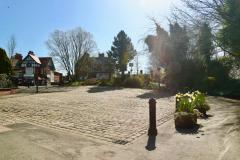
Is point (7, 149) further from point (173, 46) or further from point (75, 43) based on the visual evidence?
point (75, 43)

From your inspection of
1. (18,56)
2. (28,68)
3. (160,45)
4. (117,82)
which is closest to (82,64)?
(28,68)

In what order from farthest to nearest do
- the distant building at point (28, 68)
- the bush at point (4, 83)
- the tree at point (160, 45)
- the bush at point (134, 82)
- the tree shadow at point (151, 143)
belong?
the distant building at point (28, 68)
the bush at point (134, 82)
the tree at point (160, 45)
the bush at point (4, 83)
the tree shadow at point (151, 143)

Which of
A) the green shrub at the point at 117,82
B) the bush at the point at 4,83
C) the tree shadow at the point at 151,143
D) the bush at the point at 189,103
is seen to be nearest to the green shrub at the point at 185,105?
the bush at the point at 189,103

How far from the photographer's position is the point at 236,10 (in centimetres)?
1313

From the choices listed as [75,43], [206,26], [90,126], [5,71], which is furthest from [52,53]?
[90,126]

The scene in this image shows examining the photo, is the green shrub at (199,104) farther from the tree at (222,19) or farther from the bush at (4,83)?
the bush at (4,83)

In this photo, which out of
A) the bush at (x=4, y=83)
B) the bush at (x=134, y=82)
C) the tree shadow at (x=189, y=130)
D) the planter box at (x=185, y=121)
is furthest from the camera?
the bush at (x=134, y=82)

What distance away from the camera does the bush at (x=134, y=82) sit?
131ft

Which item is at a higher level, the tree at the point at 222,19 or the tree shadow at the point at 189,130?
the tree at the point at 222,19

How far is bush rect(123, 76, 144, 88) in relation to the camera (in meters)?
39.9

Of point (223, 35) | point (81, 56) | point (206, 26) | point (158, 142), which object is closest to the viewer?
point (158, 142)

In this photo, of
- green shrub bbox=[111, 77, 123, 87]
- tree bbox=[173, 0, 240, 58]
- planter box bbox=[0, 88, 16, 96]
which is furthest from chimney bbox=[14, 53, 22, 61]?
tree bbox=[173, 0, 240, 58]

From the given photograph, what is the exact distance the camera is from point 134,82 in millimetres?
40250

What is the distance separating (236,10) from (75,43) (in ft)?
183
